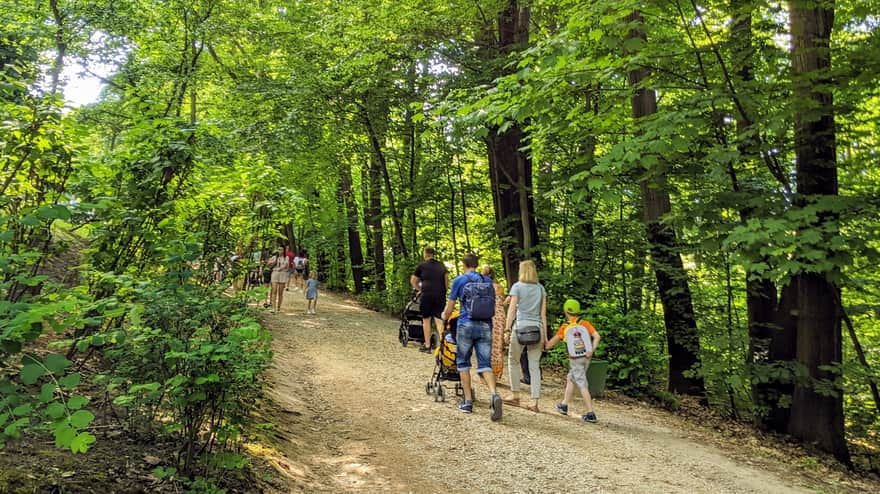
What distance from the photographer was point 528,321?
703 cm

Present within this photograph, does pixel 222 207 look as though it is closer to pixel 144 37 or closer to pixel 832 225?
pixel 832 225

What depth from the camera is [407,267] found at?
52.0ft

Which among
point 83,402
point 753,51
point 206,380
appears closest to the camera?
point 83,402

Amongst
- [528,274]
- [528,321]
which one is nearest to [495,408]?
[528,321]

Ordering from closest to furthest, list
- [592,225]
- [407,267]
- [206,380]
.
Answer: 1. [206,380]
2. [592,225]
3. [407,267]

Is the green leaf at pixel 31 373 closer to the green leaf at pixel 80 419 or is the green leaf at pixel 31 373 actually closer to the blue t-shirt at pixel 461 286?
the green leaf at pixel 80 419

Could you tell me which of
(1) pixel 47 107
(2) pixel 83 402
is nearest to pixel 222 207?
(1) pixel 47 107

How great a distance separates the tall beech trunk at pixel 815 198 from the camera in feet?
17.9

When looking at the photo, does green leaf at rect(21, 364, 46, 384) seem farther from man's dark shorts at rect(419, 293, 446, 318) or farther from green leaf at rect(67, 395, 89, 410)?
man's dark shorts at rect(419, 293, 446, 318)

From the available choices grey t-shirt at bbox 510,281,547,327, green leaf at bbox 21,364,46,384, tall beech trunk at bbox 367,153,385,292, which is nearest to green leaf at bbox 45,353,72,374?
green leaf at bbox 21,364,46,384

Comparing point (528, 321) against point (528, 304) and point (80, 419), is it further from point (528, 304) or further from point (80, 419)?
point (80, 419)

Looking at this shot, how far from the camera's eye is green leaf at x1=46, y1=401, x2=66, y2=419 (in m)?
2.09

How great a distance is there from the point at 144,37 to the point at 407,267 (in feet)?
29.2

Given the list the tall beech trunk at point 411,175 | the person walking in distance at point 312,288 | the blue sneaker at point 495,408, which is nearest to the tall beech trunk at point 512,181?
the tall beech trunk at point 411,175
